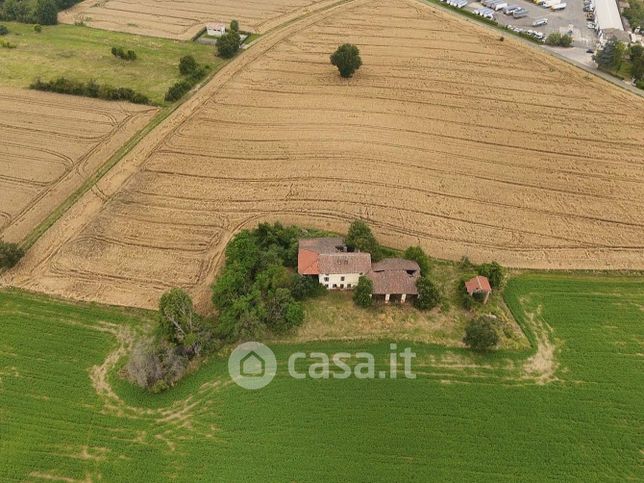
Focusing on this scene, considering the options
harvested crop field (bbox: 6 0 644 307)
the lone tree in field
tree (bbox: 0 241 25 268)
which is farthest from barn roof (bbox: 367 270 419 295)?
the lone tree in field

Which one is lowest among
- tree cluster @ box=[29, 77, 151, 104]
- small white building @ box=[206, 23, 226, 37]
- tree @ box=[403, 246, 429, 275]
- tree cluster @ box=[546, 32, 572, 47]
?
tree @ box=[403, 246, 429, 275]

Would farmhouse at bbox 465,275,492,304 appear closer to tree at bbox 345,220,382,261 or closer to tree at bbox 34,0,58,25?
tree at bbox 345,220,382,261

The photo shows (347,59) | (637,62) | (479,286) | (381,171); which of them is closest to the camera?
(479,286)

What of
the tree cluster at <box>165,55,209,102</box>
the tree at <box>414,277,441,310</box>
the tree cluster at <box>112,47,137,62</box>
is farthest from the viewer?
the tree cluster at <box>112,47,137,62</box>

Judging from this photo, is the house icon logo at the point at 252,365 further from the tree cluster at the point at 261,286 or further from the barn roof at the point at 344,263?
the barn roof at the point at 344,263

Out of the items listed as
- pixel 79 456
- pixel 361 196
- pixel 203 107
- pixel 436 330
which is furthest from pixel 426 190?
pixel 79 456

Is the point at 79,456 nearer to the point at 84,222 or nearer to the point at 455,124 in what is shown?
Result: the point at 84,222

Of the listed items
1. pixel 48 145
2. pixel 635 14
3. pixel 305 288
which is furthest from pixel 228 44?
pixel 635 14

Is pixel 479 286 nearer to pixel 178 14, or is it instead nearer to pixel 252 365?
pixel 252 365
